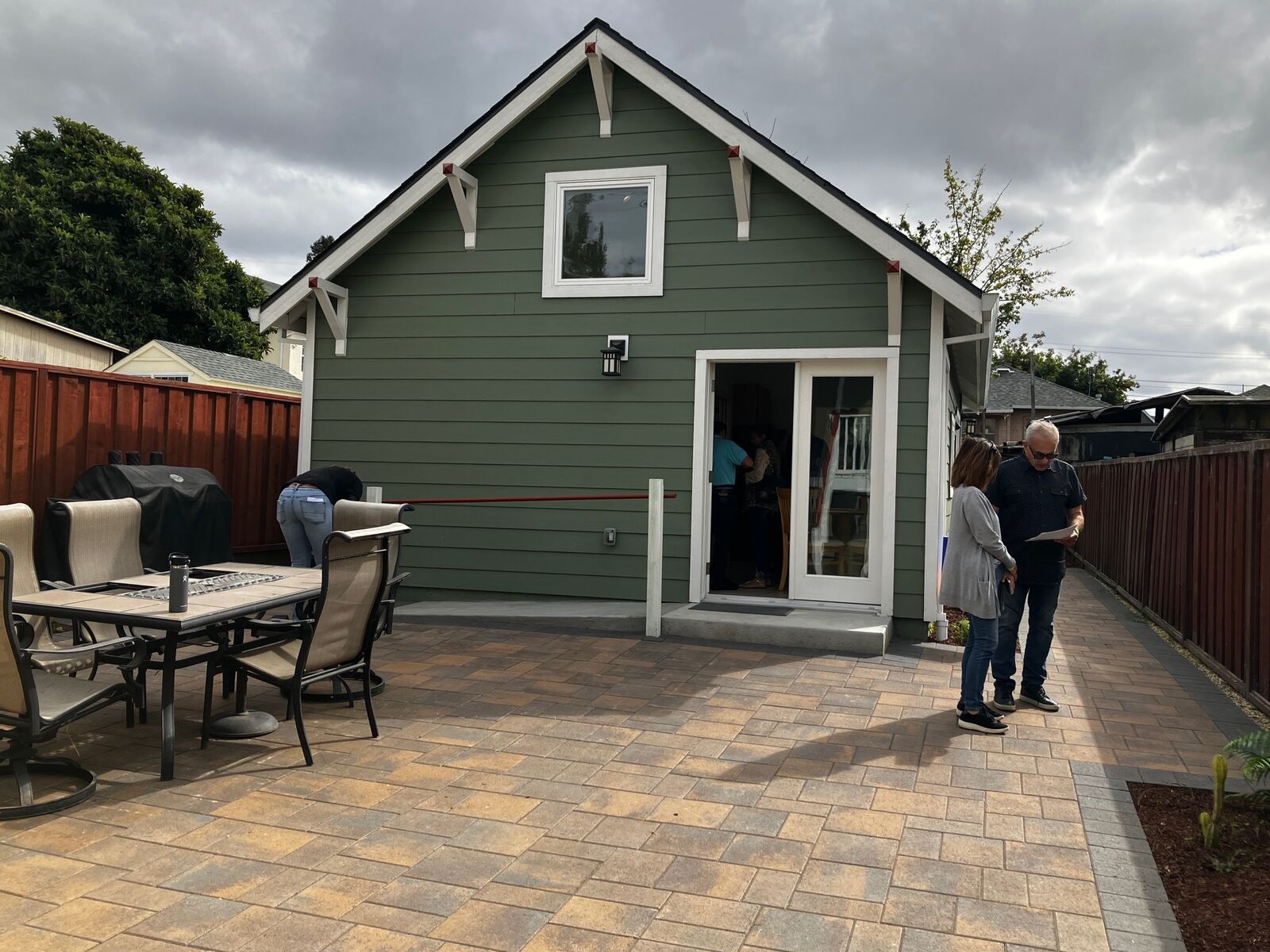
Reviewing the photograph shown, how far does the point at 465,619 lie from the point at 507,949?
5194mm

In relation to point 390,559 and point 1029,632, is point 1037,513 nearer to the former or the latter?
point 1029,632

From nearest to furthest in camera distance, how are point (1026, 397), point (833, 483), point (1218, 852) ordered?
point (1218, 852) < point (833, 483) < point (1026, 397)

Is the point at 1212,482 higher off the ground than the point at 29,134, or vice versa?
the point at 29,134

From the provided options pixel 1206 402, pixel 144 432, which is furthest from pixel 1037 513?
pixel 1206 402

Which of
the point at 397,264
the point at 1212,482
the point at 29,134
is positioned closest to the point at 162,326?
the point at 29,134

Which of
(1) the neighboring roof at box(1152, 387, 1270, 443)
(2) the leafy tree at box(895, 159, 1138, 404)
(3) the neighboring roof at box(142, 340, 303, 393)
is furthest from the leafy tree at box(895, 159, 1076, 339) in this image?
(3) the neighboring roof at box(142, 340, 303, 393)

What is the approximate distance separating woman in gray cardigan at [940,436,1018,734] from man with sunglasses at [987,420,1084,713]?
0.27 metres

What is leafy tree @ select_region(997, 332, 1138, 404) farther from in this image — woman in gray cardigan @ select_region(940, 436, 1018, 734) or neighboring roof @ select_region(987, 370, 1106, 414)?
woman in gray cardigan @ select_region(940, 436, 1018, 734)

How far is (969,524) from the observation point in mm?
4824

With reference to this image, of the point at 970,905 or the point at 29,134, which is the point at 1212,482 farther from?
the point at 29,134

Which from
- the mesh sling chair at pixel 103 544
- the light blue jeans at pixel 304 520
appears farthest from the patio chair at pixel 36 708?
the light blue jeans at pixel 304 520

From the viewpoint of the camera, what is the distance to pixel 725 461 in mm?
8641

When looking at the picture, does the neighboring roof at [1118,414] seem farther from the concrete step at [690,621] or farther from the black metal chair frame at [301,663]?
the black metal chair frame at [301,663]

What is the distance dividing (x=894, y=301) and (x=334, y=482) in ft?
15.0
